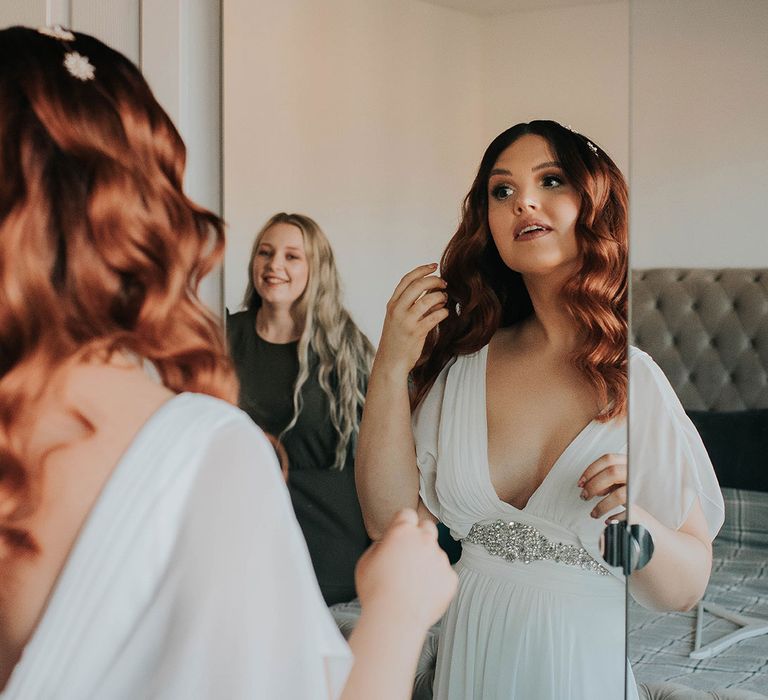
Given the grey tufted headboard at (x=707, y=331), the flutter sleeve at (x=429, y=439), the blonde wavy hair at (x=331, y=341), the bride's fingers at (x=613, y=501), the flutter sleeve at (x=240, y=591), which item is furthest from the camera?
the blonde wavy hair at (x=331, y=341)

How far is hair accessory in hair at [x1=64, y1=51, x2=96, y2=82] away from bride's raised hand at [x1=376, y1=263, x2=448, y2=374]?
67 cm

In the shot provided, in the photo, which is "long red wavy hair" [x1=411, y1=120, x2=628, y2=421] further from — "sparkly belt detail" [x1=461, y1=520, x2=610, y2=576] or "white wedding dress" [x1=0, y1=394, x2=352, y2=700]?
"white wedding dress" [x1=0, y1=394, x2=352, y2=700]

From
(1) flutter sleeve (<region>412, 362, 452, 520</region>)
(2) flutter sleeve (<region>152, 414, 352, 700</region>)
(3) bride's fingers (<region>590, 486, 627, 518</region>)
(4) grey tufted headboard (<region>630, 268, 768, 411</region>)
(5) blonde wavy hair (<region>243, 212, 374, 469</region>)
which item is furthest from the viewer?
(5) blonde wavy hair (<region>243, 212, 374, 469</region>)

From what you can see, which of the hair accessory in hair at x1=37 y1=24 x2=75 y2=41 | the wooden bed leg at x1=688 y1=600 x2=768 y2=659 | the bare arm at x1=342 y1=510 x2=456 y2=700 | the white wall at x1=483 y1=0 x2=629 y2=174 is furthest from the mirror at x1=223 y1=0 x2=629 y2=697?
the hair accessory in hair at x1=37 y1=24 x2=75 y2=41

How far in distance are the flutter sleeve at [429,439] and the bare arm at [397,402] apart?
0.04 ft

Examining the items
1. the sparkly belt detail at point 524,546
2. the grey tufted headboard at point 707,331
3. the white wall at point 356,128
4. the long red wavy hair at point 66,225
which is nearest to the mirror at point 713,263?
the grey tufted headboard at point 707,331

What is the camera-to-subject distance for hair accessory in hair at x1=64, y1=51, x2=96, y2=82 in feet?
2.71

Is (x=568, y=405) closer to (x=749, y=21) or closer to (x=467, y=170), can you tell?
(x=467, y=170)

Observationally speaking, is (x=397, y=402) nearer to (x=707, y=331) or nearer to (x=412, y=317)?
(x=412, y=317)

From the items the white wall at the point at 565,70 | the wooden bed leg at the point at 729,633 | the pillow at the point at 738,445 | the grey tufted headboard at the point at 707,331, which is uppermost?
the white wall at the point at 565,70

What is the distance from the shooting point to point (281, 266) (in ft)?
5.58

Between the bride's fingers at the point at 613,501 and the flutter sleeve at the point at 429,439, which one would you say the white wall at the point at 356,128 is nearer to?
the flutter sleeve at the point at 429,439

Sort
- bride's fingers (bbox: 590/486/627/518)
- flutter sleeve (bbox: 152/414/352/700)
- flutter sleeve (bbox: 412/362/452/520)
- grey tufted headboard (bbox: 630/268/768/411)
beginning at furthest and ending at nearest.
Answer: flutter sleeve (bbox: 412/362/452/520)
bride's fingers (bbox: 590/486/627/518)
grey tufted headboard (bbox: 630/268/768/411)
flutter sleeve (bbox: 152/414/352/700)

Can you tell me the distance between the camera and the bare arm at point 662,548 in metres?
1.14
